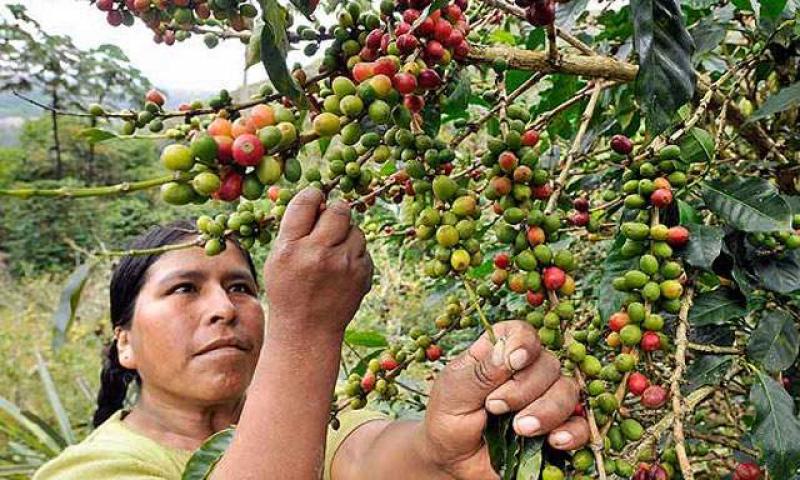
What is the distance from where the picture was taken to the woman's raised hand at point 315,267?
105 centimetres

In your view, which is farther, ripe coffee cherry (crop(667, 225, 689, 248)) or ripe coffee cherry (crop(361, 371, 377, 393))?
ripe coffee cherry (crop(361, 371, 377, 393))

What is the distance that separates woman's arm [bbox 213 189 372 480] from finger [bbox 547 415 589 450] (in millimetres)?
384

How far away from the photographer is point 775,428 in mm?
1104

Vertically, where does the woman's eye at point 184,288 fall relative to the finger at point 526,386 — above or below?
above

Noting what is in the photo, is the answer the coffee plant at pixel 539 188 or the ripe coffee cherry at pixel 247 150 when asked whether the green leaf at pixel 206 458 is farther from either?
the ripe coffee cherry at pixel 247 150

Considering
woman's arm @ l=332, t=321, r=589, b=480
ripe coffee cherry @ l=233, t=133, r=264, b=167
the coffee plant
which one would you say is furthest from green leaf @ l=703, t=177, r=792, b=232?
ripe coffee cherry @ l=233, t=133, r=264, b=167

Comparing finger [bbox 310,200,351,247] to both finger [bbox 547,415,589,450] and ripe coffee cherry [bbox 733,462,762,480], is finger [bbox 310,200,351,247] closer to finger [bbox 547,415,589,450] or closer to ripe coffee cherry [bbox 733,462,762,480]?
finger [bbox 547,415,589,450]

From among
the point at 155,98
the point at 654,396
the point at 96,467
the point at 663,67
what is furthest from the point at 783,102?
the point at 96,467

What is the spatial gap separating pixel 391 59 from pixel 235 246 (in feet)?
4.46

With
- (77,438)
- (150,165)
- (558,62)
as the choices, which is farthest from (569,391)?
(150,165)

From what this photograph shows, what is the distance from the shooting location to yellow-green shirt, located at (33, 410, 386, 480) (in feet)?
5.26

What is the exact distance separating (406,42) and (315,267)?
36 cm

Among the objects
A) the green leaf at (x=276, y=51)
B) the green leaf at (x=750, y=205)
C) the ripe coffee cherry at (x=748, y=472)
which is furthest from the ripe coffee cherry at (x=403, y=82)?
the ripe coffee cherry at (x=748, y=472)

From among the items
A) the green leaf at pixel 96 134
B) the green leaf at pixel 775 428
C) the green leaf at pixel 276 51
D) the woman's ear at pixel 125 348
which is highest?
the green leaf at pixel 96 134
